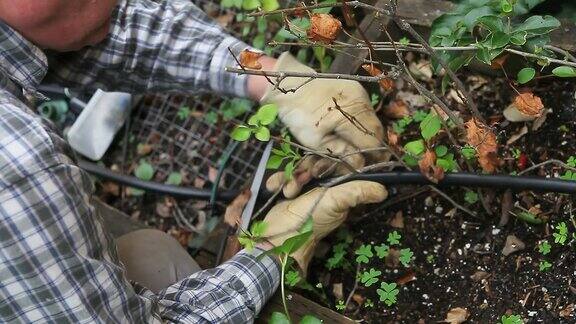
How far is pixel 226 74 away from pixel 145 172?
0.55 meters

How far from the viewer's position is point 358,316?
1674 mm

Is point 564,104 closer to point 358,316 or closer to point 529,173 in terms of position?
point 529,173

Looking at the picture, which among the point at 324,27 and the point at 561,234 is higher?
the point at 324,27

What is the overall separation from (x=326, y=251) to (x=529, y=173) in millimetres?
503

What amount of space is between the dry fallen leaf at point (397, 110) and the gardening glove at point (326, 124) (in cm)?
17

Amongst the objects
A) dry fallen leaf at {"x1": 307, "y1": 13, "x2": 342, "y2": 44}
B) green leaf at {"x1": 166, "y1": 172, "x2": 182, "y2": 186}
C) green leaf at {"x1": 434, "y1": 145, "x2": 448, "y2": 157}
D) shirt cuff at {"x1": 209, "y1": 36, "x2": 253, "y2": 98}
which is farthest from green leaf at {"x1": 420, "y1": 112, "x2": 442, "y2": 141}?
green leaf at {"x1": 166, "y1": 172, "x2": 182, "y2": 186}

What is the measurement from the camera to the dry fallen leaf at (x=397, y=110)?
1881mm

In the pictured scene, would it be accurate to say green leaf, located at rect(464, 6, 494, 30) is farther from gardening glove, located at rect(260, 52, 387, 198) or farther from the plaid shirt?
the plaid shirt

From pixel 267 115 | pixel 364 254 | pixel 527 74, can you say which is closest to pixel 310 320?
pixel 364 254

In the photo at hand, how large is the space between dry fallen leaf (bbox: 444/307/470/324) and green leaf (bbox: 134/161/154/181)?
1041 millimetres

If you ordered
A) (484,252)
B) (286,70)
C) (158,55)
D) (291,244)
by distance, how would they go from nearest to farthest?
(291,244)
(484,252)
(286,70)
(158,55)

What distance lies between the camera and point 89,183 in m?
1.32

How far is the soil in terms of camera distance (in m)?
1.56

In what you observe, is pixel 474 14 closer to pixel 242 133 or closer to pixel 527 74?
pixel 527 74
